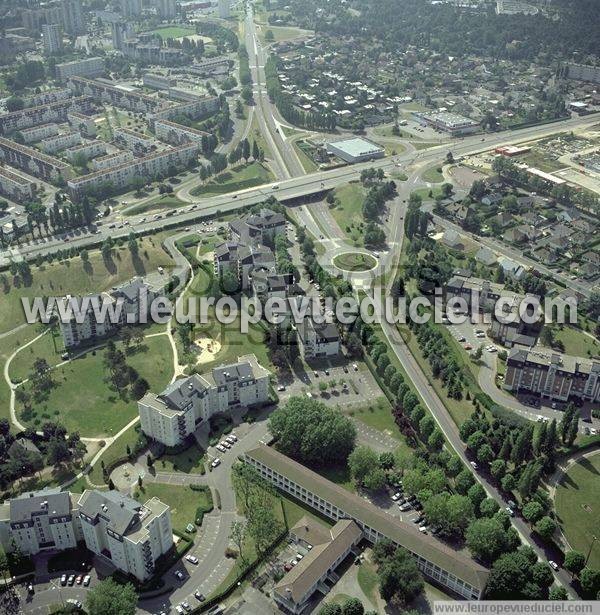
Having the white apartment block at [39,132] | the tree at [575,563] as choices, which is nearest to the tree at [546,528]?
the tree at [575,563]

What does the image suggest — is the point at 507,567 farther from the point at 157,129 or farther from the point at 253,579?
the point at 157,129

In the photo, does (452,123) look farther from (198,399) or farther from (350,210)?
(198,399)

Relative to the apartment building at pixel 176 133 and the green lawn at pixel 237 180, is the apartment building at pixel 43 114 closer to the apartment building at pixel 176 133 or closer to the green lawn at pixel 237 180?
the apartment building at pixel 176 133

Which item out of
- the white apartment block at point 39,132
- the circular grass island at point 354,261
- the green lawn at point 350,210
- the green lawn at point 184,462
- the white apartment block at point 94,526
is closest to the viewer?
the white apartment block at point 94,526

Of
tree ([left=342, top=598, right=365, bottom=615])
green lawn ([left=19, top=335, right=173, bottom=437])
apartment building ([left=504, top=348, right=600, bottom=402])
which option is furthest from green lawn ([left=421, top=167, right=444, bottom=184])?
tree ([left=342, top=598, right=365, bottom=615])

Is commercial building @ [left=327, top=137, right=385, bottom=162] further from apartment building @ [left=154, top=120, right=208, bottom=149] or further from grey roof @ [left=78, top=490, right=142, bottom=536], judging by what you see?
grey roof @ [left=78, top=490, right=142, bottom=536]

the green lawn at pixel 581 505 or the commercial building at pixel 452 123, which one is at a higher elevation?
the commercial building at pixel 452 123

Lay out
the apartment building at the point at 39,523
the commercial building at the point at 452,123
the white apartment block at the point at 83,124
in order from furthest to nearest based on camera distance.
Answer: the commercial building at the point at 452,123
the white apartment block at the point at 83,124
the apartment building at the point at 39,523
